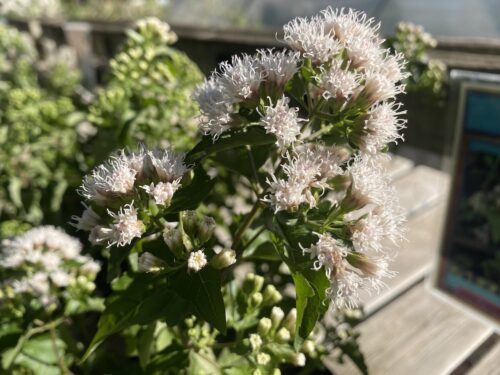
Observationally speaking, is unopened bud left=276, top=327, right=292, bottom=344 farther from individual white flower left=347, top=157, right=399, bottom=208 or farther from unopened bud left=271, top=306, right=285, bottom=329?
individual white flower left=347, top=157, right=399, bottom=208

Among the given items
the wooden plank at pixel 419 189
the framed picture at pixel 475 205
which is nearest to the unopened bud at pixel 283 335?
the framed picture at pixel 475 205

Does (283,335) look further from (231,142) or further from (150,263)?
(231,142)

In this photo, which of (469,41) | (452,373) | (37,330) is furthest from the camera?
(469,41)

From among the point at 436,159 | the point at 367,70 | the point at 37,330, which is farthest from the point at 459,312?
the point at 37,330

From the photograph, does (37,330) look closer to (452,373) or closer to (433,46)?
(452,373)

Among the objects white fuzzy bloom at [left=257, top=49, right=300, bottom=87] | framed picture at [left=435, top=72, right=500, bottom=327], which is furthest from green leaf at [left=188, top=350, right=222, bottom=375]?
framed picture at [left=435, top=72, right=500, bottom=327]
